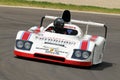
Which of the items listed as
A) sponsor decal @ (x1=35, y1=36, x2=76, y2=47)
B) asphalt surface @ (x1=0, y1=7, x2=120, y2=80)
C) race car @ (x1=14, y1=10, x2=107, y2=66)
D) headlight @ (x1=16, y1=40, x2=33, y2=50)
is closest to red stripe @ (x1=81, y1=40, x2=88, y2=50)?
race car @ (x1=14, y1=10, x2=107, y2=66)

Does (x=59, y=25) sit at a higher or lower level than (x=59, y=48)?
higher

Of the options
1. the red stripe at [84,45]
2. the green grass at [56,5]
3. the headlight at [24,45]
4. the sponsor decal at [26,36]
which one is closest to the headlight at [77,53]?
the red stripe at [84,45]

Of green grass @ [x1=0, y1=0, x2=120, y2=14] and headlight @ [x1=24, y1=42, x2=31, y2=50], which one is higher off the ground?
headlight @ [x1=24, y1=42, x2=31, y2=50]

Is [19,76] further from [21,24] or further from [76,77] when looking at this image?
[21,24]

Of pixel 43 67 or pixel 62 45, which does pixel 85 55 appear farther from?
pixel 43 67

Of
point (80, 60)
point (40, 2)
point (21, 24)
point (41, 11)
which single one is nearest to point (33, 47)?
point (80, 60)

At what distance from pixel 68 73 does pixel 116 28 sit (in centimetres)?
1253

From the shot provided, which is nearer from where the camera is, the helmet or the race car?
the race car

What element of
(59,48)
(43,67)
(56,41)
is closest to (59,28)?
(56,41)

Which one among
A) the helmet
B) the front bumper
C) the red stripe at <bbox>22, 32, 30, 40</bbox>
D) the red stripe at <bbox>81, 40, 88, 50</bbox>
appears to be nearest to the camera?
the front bumper

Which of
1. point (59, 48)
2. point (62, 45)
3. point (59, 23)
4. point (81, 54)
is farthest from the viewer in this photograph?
point (59, 23)

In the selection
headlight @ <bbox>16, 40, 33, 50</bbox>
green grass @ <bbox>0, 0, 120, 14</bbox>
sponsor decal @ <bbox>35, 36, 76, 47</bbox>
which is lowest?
green grass @ <bbox>0, 0, 120, 14</bbox>

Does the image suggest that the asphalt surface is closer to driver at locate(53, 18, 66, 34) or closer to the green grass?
driver at locate(53, 18, 66, 34)

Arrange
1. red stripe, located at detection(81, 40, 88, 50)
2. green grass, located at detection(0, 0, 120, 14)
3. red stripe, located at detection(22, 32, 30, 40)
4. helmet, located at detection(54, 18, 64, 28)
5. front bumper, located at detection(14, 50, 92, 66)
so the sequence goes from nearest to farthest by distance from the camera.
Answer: front bumper, located at detection(14, 50, 92, 66), red stripe, located at detection(81, 40, 88, 50), red stripe, located at detection(22, 32, 30, 40), helmet, located at detection(54, 18, 64, 28), green grass, located at detection(0, 0, 120, 14)
